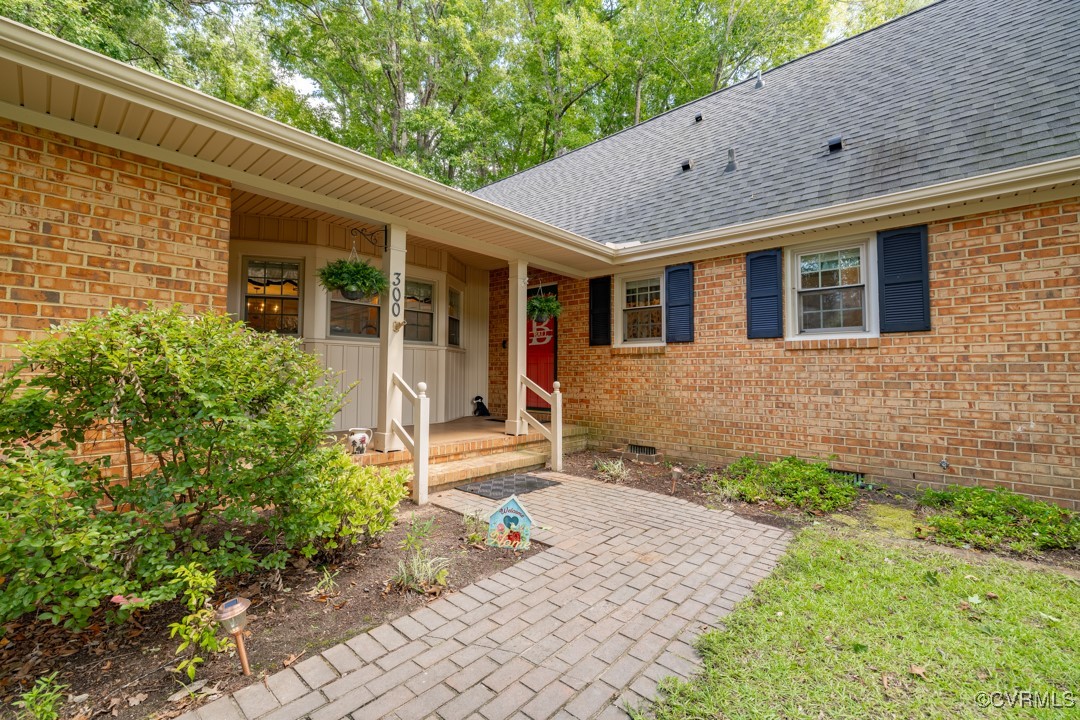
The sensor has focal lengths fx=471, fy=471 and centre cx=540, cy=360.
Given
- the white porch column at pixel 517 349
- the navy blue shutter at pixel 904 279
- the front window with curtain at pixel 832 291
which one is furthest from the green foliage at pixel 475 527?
the navy blue shutter at pixel 904 279

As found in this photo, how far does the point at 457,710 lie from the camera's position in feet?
6.12

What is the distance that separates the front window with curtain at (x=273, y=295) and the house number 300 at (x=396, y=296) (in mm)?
1817

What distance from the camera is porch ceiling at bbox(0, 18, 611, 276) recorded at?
8.86 feet

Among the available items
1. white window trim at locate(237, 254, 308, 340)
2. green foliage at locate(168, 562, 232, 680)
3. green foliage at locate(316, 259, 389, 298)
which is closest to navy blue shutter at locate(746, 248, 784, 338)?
green foliage at locate(316, 259, 389, 298)

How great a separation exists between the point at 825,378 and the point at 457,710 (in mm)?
5211

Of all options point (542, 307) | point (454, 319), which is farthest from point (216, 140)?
point (454, 319)

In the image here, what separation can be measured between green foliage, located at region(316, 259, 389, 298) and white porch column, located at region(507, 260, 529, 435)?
2.04 meters

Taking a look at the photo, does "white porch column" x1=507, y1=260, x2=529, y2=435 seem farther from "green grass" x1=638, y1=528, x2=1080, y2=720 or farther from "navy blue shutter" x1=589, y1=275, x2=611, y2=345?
"green grass" x1=638, y1=528, x2=1080, y2=720

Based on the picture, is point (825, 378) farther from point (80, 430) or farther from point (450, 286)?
point (80, 430)

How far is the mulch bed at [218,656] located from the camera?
192 centimetres

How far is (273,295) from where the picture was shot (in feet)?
19.2

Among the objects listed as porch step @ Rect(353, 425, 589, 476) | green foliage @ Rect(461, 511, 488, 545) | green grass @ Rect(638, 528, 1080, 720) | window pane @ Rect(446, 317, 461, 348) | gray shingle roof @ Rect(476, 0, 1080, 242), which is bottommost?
green grass @ Rect(638, 528, 1080, 720)

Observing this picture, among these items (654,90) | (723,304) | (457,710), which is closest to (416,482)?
(457,710)

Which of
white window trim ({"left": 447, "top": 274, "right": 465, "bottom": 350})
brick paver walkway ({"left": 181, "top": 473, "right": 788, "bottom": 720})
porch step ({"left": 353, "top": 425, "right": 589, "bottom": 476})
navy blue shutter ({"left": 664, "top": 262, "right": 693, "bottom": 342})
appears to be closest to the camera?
brick paver walkway ({"left": 181, "top": 473, "right": 788, "bottom": 720})
